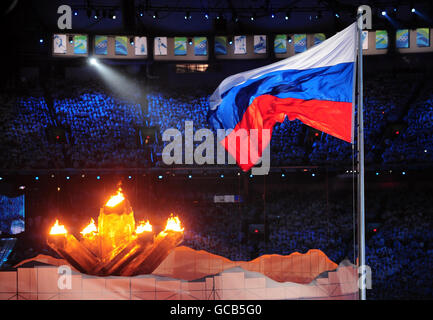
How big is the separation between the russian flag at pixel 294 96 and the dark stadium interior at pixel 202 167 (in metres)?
8.98

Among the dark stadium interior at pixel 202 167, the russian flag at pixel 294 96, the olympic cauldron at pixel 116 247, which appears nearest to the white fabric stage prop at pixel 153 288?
the olympic cauldron at pixel 116 247


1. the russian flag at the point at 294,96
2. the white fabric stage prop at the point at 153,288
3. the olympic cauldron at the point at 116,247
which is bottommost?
the white fabric stage prop at the point at 153,288

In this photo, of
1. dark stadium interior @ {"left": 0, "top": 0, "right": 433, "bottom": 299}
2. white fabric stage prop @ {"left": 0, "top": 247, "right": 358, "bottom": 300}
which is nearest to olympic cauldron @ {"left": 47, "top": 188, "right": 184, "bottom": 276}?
white fabric stage prop @ {"left": 0, "top": 247, "right": 358, "bottom": 300}

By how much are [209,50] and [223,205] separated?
6.48 m

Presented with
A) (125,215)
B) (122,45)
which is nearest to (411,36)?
(122,45)

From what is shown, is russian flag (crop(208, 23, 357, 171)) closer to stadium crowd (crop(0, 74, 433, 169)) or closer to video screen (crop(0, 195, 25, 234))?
stadium crowd (crop(0, 74, 433, 169))

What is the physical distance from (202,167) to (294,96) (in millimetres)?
9592

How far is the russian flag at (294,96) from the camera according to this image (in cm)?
526

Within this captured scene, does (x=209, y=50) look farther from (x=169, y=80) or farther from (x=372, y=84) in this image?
(x=372, y=84)

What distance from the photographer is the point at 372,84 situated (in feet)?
57.0

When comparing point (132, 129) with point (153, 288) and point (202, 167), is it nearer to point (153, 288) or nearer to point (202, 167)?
point (202, 167)

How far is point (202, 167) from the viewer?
15.2 metres

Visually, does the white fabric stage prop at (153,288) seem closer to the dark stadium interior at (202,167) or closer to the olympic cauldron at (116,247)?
the olympic cauldron at (116,247)

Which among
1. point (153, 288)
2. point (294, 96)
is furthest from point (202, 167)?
point (294, 96)
